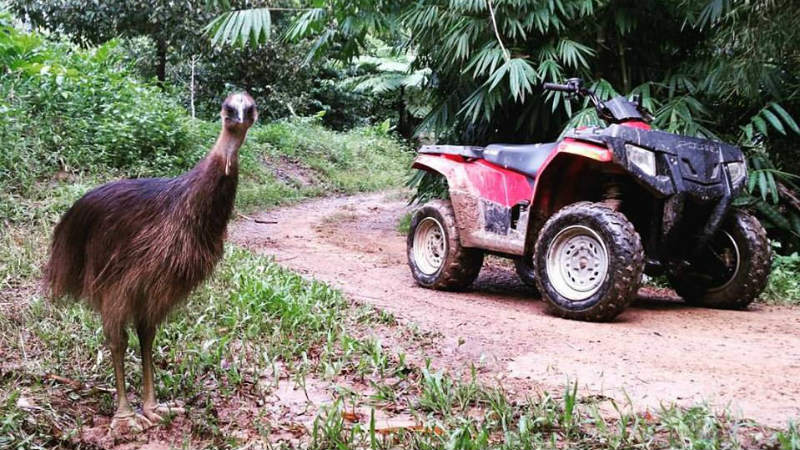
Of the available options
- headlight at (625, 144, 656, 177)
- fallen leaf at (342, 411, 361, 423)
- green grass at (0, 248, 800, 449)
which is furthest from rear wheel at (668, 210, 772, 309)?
fallen leaf at (342, 411, 361, 423)

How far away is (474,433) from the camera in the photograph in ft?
8.79

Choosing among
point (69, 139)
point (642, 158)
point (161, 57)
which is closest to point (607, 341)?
point (642, 158)

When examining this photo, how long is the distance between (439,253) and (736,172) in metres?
2.16

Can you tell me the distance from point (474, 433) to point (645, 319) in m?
2.16

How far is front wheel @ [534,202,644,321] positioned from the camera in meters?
4.12

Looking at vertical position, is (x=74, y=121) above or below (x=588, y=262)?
above

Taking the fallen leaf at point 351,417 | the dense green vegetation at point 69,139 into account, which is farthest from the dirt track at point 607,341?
the dense green vegetation at point 69,139

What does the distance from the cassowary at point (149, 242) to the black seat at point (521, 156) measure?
2.60m

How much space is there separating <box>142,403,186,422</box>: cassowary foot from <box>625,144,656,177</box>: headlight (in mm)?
2837

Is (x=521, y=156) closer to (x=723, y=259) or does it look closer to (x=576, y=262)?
(x=576, y=262)

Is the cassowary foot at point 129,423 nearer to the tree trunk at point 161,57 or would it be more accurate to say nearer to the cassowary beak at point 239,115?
the cassowary beak at point 239,115

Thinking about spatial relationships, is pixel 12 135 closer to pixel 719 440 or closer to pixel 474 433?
pixel 474 433

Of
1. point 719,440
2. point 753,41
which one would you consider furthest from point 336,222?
point 719,440

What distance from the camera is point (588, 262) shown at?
4.44 meters
